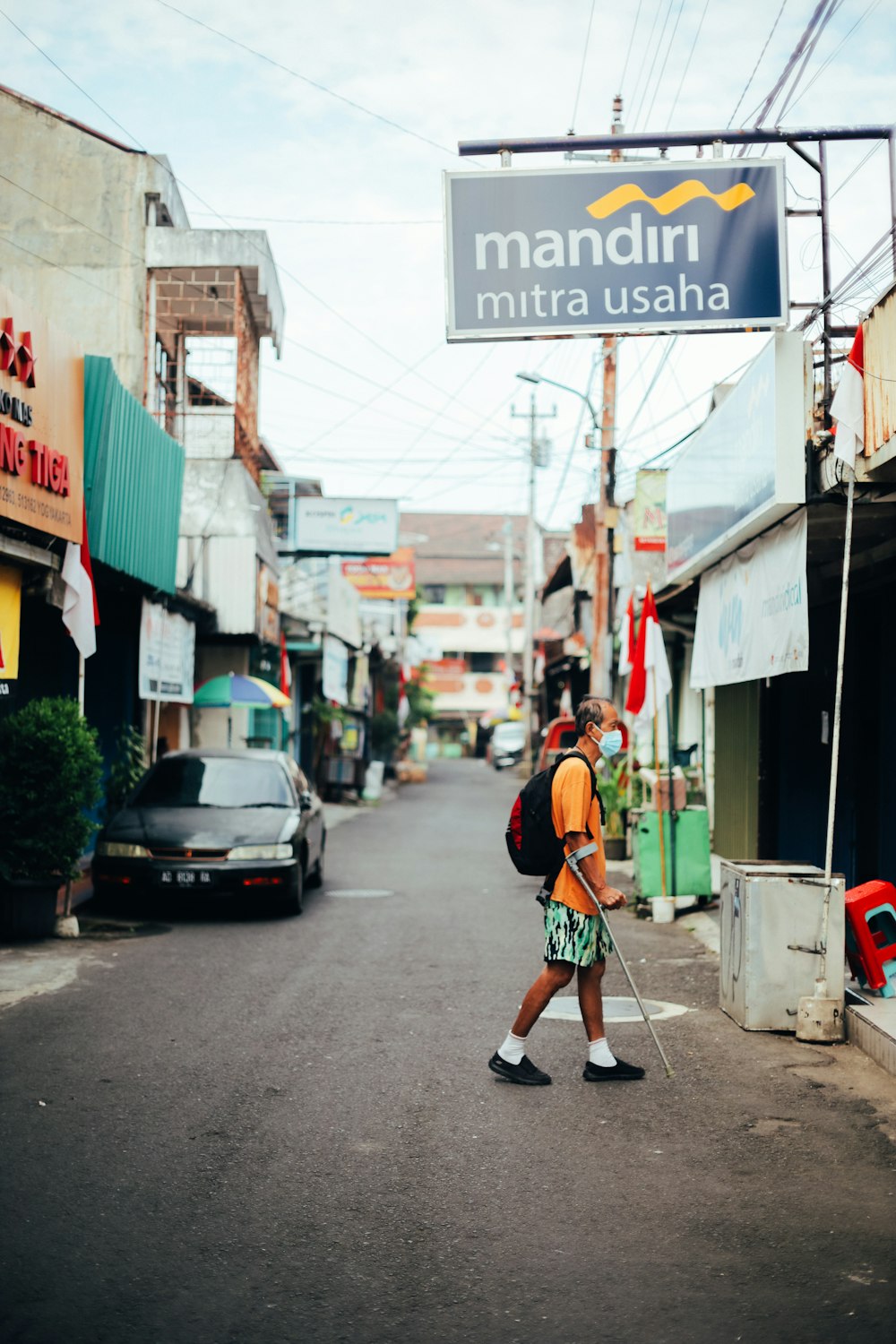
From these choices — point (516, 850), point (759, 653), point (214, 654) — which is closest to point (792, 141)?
point (759, 653)

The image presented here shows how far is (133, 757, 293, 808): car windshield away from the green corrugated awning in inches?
92.0

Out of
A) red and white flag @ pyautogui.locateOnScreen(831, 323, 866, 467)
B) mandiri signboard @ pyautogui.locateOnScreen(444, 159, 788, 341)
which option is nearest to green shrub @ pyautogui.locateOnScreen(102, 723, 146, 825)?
mandiri signboard @ pyautogui.locateOnScreen(444, 159, 788, 341)

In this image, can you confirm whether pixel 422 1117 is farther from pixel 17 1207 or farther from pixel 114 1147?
pixel 17 1207

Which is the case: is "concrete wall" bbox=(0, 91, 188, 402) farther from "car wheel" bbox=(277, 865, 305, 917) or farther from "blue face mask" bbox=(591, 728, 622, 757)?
"blue face mask" bbox=(591, 728, 622, 757)

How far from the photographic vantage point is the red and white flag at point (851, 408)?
7.68 metres

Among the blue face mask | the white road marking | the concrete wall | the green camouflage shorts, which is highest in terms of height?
the concrete wall

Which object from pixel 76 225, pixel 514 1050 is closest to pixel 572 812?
pixel 514 1050

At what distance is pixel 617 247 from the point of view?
800 centimetres

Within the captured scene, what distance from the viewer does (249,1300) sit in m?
3.97

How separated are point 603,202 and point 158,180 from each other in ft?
48.7

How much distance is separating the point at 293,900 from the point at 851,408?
724 cm

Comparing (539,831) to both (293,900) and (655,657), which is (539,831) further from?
(655,657)

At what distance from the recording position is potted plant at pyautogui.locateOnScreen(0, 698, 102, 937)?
10859 mm

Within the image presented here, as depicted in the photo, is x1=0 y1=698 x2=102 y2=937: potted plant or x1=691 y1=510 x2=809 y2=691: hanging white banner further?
x1=0 y1=698 x2=102 y2=937: potted plant
